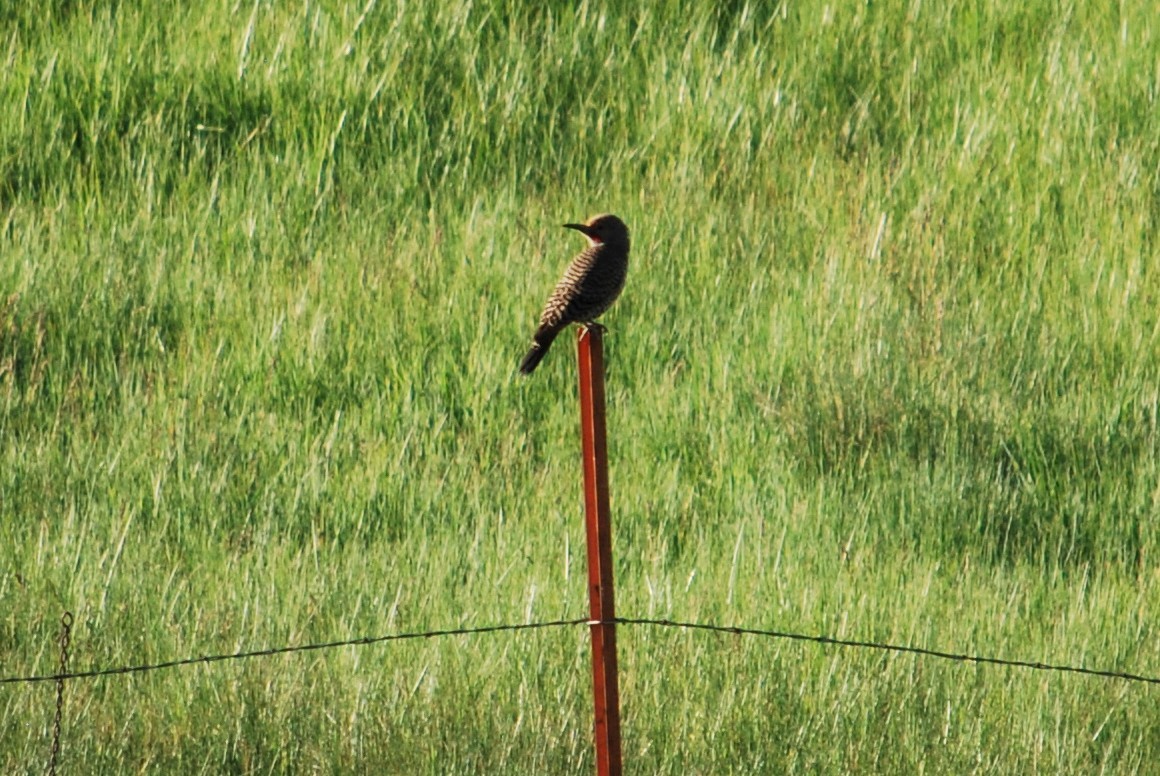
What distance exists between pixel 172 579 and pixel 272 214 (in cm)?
240

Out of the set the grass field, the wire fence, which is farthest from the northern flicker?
the wire fence

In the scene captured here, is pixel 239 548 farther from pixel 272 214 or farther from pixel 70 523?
pixel 272 214

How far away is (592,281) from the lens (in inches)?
184

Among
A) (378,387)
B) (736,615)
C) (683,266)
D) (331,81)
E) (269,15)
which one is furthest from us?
(269,15)

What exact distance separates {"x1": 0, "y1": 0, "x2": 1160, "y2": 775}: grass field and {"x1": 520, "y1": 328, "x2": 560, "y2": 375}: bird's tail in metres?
0.40

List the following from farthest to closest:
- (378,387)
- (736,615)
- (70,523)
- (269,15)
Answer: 1. (269,15)
2. (378,387)
3. (70,523)
4. (736,615)

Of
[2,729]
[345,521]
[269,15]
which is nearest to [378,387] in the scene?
[345,521]

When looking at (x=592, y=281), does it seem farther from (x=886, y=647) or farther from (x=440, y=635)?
(x=886, y=647)

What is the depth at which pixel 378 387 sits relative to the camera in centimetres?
563

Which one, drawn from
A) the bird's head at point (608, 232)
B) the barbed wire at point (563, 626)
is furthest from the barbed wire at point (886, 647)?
the bird's head at point (608, 232)

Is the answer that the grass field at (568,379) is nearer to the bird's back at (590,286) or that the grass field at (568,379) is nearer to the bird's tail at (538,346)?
the bird's tail at (538,346)

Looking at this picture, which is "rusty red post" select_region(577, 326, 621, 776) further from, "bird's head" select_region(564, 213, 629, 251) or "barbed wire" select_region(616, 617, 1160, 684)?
"bird's head" select_region(564, 213, 629, 251)

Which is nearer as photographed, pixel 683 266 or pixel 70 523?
pixel 70 523

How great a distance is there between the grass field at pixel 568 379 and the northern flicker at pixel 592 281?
1.91ft
